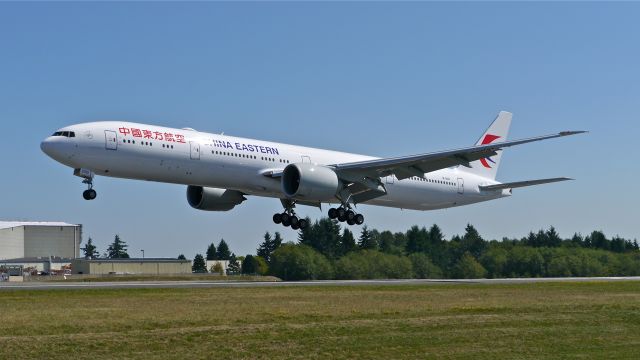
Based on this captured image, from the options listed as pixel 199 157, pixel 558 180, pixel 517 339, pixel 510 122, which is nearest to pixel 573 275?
pixel 510 122

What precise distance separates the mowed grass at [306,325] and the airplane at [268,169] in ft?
20.4

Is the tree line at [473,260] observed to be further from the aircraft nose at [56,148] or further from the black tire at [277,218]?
the aircraft nose at [56,148]

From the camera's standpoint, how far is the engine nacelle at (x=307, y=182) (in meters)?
47.6

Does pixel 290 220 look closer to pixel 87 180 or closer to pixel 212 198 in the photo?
pixel 212 198

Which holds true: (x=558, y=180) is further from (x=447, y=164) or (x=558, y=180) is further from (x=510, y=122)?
(x=510, y=122)

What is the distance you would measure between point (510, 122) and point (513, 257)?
19.6 m

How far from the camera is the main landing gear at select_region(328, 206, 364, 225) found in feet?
175

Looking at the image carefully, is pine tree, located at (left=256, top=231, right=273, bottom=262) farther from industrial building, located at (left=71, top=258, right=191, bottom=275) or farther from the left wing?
the left wing

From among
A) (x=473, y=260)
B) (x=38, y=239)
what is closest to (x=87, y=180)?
(x=473, y=260)

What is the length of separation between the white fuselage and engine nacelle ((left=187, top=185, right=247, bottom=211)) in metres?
4.55

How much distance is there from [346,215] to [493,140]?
17.8 m

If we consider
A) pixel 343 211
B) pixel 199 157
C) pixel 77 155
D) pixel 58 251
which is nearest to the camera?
pixel 77 155

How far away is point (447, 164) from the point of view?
5116cm

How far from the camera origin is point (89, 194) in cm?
4306
